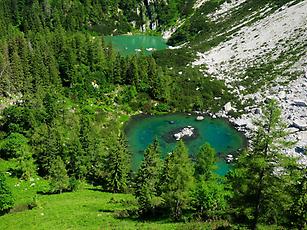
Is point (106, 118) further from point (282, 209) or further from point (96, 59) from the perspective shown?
point (282, 209)

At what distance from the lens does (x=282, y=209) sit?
123 feet

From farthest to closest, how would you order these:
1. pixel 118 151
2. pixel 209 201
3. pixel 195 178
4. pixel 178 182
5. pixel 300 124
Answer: pixel 300 124
pixel 118 151
pixel 195 178
pixel 178 182
pixel 209 201

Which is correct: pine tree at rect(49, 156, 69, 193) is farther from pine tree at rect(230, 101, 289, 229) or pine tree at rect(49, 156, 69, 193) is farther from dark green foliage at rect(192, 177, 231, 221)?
pine tree at rect(230, 101, 289, 229)

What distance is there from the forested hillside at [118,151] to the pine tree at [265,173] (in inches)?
3.8

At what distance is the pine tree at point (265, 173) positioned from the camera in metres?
35.2

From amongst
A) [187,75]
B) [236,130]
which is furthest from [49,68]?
[236,130]

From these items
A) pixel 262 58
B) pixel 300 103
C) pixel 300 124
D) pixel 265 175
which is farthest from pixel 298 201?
pixel 262 58

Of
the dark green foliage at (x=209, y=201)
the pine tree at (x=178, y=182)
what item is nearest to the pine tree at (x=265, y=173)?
the dark green foliage at (x=209, y=201)

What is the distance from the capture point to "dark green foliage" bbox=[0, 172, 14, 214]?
211ft

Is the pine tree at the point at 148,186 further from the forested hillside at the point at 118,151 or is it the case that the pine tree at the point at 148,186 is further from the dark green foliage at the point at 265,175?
the dark green foliage at the point at 265,175

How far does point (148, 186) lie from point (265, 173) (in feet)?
79.2

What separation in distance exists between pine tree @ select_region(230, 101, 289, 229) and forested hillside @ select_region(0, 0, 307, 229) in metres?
0.10

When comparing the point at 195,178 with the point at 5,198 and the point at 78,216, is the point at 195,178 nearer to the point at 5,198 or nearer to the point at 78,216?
the point at 78,216

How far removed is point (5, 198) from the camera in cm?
6456
